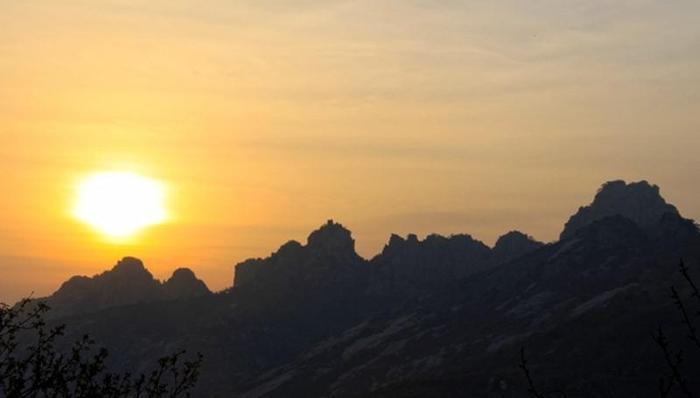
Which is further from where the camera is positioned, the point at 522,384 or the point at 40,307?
the point at 522,384

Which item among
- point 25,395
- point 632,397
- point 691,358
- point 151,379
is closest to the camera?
point 25,395

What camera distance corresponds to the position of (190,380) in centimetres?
2509

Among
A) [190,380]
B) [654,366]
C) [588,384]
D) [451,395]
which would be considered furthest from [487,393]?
[190,380]

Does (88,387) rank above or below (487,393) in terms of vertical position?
above

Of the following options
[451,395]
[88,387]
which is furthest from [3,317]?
[451,395]

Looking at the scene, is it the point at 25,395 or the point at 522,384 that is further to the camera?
the point at 522,384

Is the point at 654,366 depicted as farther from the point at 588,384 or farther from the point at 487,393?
the point at 487,393

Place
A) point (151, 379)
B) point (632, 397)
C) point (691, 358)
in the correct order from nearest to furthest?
point (151, 379), point (632, 397), point (691, 358)

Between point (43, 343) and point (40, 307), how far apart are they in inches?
38.8

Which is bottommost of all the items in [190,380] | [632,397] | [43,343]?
[632,397]

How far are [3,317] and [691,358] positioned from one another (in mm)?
188922

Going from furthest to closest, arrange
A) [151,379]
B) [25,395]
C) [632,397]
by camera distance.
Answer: [632,397]
[151,379]
[25,395]

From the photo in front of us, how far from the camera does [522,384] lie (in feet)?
650

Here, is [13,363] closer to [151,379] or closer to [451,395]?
[151,379]
